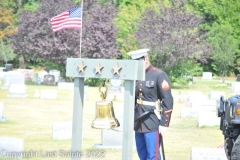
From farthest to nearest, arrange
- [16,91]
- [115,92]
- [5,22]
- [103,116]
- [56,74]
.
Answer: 1. [5,22]
2. [56,74]
3. [115,92]
4. [16,91]
5. [103,116]

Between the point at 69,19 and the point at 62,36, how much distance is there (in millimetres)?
19333

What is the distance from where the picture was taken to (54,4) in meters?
42.6

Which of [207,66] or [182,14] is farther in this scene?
[207,66]

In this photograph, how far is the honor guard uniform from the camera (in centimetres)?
778

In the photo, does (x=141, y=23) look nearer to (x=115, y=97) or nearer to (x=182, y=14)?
(x=182, y=14)

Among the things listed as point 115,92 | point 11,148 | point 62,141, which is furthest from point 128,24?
point 11,148

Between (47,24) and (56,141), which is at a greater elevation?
(47,24)

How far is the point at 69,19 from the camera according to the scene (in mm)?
21578

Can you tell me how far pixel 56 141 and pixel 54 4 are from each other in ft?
101

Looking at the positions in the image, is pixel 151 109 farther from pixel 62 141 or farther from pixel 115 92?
pixel 115 92

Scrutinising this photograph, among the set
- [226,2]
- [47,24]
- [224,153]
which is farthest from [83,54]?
[224,153]

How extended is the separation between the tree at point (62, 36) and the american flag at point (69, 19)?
1831 cm

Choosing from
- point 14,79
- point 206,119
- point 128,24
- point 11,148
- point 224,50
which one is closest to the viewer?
→ point 11,148

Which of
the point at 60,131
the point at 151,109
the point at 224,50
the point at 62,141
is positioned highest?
the point at 224,50
